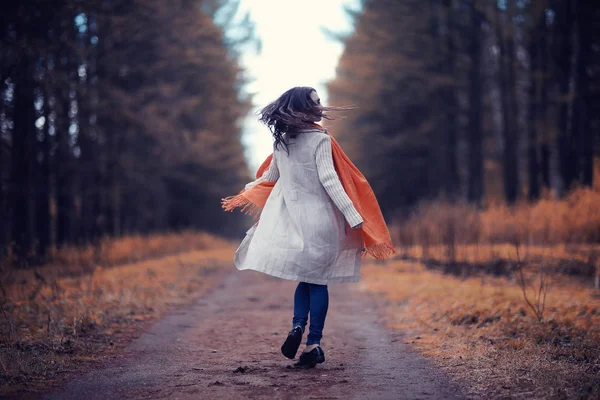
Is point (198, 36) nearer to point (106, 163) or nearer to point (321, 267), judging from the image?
point (106, 163)

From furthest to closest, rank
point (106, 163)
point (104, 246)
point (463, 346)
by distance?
point (106, 163), point (104, 246), point (463, 346)

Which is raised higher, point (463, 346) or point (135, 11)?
point (135, 11)

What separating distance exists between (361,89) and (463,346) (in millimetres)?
18763

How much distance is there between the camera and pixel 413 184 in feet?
83.0

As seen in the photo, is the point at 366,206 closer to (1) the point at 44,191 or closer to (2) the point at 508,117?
(1) the point at 44,191

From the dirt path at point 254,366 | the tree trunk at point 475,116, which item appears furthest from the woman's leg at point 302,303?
the tree trunk at point 475,116

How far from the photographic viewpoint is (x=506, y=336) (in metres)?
5.52

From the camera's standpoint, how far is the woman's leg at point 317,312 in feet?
15.6

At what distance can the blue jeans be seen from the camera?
15.6 ft

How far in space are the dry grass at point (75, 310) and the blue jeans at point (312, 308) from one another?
1.76 meters

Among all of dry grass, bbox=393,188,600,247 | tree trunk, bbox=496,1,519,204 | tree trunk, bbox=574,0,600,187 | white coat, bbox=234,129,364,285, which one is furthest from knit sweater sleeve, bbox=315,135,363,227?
tree trunk, bbox=496,1,519,204

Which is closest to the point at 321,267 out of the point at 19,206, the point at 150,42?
the point at 19,206

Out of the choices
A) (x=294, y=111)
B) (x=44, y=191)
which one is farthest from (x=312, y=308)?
(x=44, y=191)

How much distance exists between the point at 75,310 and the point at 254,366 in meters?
3.03
